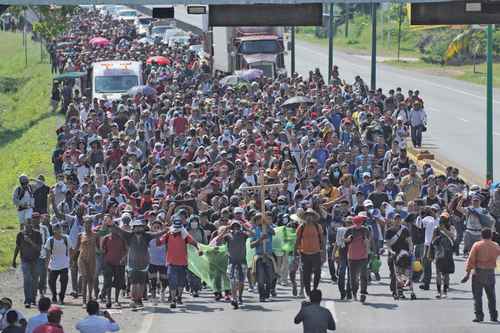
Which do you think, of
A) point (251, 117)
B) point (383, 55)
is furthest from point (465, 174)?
point (383, 55)

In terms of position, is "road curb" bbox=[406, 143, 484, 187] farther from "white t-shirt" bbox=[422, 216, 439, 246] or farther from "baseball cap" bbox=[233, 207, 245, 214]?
"baseball cap" bbox=[233, 207, 245, 214]

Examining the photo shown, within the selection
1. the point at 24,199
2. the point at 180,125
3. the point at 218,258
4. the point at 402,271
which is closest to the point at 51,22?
the point at 180,125

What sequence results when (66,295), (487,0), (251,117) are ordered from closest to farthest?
1. (487,0)
2. (66,295)
3. (251,117)

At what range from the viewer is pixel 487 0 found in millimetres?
23531

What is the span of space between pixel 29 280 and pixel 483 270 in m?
7.07

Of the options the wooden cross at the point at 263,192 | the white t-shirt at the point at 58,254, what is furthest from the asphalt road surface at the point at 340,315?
the white t-shirt at the point at 58,254

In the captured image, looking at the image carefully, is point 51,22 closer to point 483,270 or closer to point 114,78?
point 114,78

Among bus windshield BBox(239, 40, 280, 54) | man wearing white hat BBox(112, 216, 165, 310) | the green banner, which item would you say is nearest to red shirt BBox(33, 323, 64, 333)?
man wearing white hat BBox(112, 216, 165, 310)

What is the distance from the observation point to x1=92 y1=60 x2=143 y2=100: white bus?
4847cm

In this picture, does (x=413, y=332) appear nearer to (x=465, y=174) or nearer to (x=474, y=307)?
(x=474, y=307)

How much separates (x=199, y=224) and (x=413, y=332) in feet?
15.6

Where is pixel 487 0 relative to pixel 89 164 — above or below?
above

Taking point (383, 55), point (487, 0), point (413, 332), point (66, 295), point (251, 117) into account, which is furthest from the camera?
point (383, 55)

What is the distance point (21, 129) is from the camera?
5800 cm
